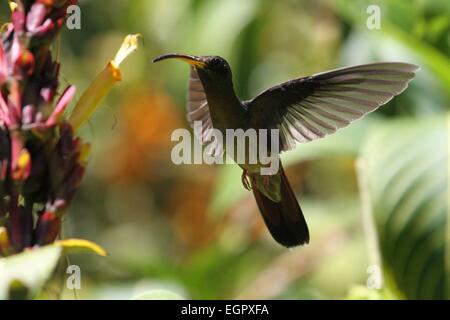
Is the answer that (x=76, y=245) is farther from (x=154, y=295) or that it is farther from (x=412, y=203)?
(x=412, y=203)

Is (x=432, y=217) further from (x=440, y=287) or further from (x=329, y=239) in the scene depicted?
(x=329, y=239)

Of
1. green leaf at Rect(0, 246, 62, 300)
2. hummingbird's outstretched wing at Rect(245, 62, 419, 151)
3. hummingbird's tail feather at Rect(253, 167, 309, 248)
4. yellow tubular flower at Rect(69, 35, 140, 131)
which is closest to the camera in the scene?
green leaf at Rect(0, 246, 62, 300)

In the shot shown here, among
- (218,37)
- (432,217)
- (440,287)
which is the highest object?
(218,37)

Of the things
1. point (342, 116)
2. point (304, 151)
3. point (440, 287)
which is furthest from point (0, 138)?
point (304, 151)

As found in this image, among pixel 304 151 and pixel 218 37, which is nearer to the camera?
pixel 304 151

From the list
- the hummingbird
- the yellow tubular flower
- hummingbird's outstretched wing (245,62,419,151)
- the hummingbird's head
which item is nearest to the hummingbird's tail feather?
the hummingbird

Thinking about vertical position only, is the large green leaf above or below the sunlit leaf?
above

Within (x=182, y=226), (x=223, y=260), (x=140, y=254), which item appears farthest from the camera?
(x=182, y=226)

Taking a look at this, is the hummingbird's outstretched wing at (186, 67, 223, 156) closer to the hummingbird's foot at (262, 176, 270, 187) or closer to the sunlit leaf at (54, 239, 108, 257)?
the hummingbird's foot at (262, 176, 270, 187)
